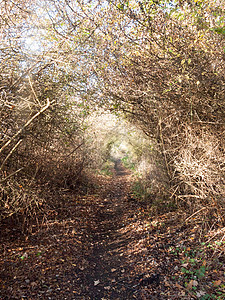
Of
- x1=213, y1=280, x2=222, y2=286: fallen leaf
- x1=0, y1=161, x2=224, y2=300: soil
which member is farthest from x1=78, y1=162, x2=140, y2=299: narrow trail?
x1=213, y1=280, x2=222, y2=286: fallen leaf

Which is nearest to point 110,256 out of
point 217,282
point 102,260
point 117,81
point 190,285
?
point 102,260

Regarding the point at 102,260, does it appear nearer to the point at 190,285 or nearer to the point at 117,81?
the point at 190,285

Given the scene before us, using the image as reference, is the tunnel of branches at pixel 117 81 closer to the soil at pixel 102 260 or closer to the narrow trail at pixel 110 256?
the soil at pixel 102 260

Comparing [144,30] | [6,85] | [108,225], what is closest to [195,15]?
[144,30]

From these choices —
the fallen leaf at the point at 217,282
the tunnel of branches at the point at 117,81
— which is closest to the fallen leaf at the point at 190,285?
the fallen leaf at the point at 217,282

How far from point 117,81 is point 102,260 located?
16.9 feet

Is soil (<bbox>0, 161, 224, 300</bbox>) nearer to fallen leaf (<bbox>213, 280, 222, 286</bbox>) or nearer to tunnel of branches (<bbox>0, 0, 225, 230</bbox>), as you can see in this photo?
fallen leaf (<bbox>213, 280, 222, 286</bbox>)

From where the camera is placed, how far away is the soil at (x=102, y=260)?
159 inches

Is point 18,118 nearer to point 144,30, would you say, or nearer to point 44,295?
point 44,295

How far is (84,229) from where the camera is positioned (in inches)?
258

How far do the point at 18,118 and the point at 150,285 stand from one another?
4.23m

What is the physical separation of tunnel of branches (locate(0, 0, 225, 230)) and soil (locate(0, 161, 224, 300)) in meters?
0.80

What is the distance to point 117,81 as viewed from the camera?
7.23 metres

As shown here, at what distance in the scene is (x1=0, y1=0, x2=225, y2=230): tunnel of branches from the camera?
4.93 m
